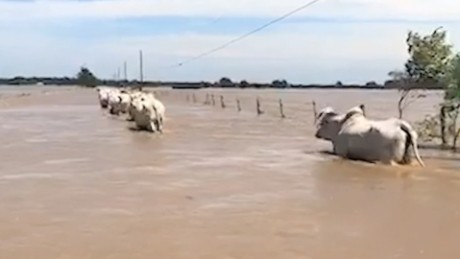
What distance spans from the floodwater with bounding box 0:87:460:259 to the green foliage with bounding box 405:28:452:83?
384 cm

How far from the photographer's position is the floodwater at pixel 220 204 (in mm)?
8805

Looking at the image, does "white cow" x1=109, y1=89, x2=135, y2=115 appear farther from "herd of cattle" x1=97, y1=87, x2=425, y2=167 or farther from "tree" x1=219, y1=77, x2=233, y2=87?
"tree" x1=219, y1=77, x2=233, y2=87

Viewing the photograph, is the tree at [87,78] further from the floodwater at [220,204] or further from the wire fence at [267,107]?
the floodwater at [220,204]

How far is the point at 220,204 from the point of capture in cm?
1142

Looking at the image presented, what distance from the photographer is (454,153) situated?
824 inches

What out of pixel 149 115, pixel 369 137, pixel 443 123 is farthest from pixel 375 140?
pixel 149 115

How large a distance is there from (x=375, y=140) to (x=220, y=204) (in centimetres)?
638

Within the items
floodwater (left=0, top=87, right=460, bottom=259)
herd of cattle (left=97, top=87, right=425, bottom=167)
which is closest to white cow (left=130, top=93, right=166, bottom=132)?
floodwater (left=0, top=87, right=460, bottom=259)

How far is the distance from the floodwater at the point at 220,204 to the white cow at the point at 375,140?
14.7 inches

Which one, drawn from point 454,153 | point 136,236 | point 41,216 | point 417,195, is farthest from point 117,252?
point 454,153

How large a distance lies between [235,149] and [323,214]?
383 inches

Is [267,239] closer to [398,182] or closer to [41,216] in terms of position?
[41,216]

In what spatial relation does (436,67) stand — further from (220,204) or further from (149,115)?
(220,204)

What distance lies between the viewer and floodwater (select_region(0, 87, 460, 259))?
8.80 m
